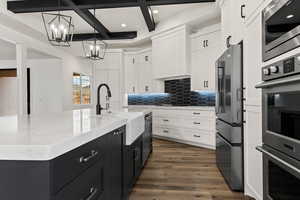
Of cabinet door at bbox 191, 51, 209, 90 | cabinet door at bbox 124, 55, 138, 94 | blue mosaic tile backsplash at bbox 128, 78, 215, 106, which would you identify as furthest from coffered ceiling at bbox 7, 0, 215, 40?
blue mosaic tile backsplash at bbox 128, 78, 215, 106

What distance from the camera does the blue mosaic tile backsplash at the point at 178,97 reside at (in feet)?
18.8

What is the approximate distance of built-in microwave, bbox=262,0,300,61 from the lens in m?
1.18

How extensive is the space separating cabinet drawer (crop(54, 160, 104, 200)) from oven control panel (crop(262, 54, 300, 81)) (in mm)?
1170

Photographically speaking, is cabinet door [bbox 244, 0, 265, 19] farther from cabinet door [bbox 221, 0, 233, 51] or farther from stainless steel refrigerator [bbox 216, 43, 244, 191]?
cabinet door [bbox 221, 0, 233, 51]

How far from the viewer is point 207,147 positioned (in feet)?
16.3

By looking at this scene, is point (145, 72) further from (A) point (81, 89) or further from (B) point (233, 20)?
(B) point (233, 20)

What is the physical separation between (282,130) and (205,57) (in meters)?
4.01

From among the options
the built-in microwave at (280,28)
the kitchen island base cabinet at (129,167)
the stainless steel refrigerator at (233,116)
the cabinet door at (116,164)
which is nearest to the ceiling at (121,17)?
the stainless steel refrigerator at (233,116)

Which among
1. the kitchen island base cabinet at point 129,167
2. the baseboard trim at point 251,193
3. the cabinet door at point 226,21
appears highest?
the cabinet door at point 226,21

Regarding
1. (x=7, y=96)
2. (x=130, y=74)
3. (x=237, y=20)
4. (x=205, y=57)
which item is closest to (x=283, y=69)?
(x=237, y=20)

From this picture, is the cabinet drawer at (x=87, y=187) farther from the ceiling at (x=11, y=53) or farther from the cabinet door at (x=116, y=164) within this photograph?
the ceiling at (x=11, y=53)

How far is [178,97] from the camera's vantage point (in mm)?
6316

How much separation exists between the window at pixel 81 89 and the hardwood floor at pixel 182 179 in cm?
441

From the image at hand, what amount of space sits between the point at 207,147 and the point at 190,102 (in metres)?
1.43
